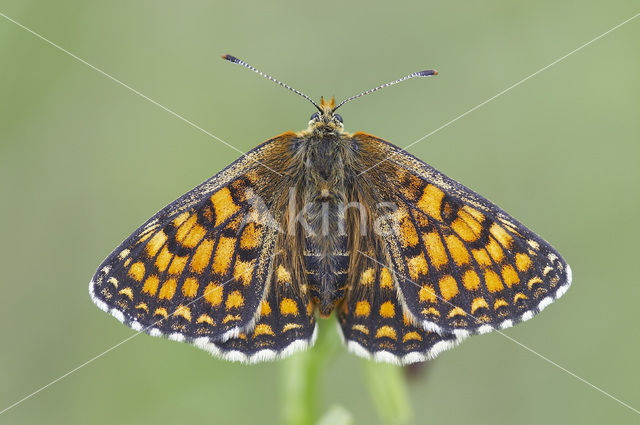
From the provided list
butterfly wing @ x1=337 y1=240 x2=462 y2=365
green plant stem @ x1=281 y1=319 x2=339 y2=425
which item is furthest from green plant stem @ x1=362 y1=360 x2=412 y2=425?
butterfly wing @ x1=337 y1=240 x2=462 y2=365

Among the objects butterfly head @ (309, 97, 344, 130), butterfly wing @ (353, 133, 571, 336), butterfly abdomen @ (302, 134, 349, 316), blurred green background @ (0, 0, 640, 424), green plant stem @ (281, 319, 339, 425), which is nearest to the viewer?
butterfly wing @ (353, 133, 571, 336)

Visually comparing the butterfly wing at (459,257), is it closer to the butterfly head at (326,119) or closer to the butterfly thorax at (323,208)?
the butterfly thorax at (323,208)

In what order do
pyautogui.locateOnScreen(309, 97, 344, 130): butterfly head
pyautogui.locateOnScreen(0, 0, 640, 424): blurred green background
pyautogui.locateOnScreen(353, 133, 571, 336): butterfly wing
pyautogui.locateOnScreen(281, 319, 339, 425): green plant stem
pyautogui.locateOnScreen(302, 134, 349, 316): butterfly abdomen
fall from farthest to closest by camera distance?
pyautogui.locateOnScreen(0, 0, 640, 424): blurred green background
pyautogui.locateOnScreen(309, 97, 344, 130): butterfly head
pyautogui.locateOnScreen(281, 319, 339, 425): green plant stem
pyautogui.locateOnScreen(302, 134, 349, 316): butterfly abdomen
pyautogui.locateOnScreen(353, 133, 571, 336): butterfly wing

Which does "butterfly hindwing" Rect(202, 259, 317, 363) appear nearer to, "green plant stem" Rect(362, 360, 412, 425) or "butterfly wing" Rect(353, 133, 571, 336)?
"butterfly wing" Rect(353, 133, 571, 336)

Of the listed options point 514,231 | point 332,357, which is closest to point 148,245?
Result: point 332,357

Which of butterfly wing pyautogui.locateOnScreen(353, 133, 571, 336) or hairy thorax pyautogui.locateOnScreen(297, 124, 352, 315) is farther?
hairy thorax pyautogui.locateOnScreen(297, 124, 352, 315)

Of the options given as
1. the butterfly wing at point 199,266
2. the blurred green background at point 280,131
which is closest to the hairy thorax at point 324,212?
the butterfly wing at point 199,266

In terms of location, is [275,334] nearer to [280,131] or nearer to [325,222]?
[325,222]

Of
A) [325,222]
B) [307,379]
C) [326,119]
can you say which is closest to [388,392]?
[307,379]
